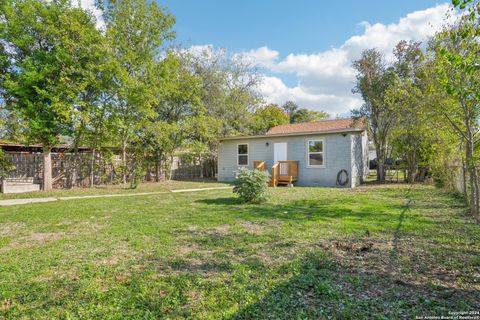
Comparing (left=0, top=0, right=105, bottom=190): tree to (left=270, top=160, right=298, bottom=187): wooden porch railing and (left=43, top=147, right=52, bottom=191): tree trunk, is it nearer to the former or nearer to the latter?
(left=43, top=147, right=52, bottom=191): tree trunk

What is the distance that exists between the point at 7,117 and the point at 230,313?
1511cm

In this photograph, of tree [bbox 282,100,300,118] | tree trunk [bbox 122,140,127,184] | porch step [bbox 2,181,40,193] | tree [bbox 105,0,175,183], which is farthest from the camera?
tree [bbox 282,100,300,118]

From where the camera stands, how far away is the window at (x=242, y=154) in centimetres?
1499

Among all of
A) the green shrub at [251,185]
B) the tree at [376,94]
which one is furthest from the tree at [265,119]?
the green shrub at [251,185]

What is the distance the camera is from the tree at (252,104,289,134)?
1997 centimetres

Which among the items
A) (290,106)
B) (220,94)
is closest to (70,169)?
(220,94)

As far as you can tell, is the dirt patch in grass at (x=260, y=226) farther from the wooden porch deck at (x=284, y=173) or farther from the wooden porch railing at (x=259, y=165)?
the wooden porch railing at (x=259, y=165)

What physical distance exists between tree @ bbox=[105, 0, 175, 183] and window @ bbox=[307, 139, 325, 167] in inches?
299

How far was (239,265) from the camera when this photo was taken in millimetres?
3160

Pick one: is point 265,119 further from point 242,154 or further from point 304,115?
point 304,115

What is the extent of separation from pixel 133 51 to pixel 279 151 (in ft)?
27.2

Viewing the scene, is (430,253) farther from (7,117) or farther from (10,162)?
(7,117)

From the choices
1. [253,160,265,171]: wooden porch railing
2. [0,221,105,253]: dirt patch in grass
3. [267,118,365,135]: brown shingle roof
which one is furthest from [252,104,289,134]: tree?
[0,221,105,253]: dirt patch in grass

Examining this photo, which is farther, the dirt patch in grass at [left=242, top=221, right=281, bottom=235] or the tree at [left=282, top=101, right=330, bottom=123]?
the tree at [left=282, top=101, right=330, bottom=123]
